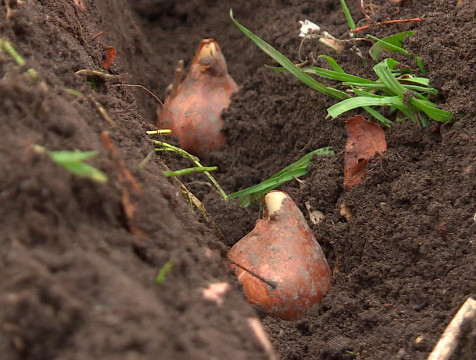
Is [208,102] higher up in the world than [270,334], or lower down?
higher up

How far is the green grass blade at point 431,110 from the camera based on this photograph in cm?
178

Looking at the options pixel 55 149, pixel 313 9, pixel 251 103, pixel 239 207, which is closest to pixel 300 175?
pixel 239 207

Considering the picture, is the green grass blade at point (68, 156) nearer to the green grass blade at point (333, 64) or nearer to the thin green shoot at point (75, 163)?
the thin green shoot at point (75, 163)

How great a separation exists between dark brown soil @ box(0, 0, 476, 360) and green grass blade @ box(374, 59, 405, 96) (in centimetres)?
11

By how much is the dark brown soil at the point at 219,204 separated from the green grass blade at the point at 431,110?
0.04 meters

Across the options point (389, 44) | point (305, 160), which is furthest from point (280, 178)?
point (389, 44)

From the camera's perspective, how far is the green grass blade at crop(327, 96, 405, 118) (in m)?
1.91

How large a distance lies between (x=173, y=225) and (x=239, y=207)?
3.13 feet

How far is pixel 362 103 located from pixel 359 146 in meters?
0.14

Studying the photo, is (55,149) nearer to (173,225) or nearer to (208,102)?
(173,225)

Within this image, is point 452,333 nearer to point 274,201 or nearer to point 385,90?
point 274,201

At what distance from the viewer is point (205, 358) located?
0.85m

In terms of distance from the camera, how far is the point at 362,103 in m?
1.94

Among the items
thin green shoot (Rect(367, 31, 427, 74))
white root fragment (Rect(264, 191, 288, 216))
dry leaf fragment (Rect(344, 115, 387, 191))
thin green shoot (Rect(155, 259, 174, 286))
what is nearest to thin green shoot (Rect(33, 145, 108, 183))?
thin green shoot (Rect(155, 259, 174, 286))
